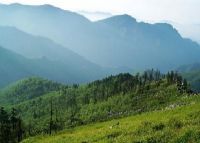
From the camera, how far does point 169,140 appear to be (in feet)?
134

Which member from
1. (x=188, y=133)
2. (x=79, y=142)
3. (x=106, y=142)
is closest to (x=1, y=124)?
(x=79, y=142)

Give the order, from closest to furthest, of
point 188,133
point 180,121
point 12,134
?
point 188,133 → point 180,121 → point 12,134

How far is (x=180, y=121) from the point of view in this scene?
48062 millimetres

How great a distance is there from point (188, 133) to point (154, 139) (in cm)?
359

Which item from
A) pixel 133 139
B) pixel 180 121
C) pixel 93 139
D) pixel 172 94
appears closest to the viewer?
pixel 133 139

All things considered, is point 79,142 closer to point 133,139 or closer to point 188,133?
point 133,139

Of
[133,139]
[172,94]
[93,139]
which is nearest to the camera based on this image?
[133,139]

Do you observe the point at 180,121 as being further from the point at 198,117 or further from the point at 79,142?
the point at 79,142

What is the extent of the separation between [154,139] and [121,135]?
8576 millimetres

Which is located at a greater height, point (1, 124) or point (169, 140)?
point (169, 140)

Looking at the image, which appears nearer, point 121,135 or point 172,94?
point 121,135

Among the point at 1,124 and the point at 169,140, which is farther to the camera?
the point at 1,124

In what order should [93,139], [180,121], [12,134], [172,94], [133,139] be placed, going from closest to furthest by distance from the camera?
[133,139] < [180,121] < [93,139] < [12,134] < [172,94]

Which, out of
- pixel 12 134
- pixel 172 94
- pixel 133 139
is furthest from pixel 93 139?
pixel 172 94
